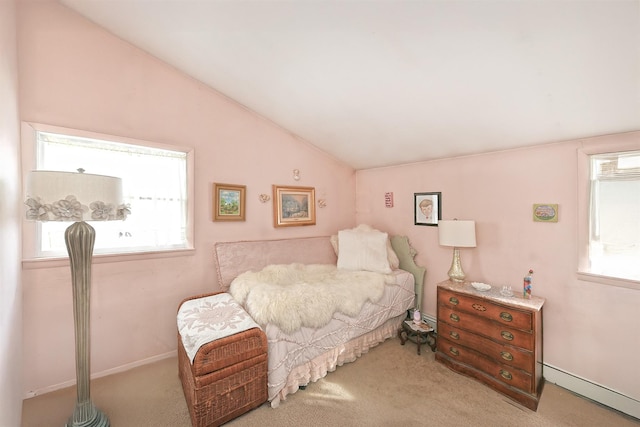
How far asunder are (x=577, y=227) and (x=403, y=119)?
1657 mm

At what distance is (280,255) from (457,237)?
6.27ft

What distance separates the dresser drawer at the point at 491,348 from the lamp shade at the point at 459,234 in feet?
2.53

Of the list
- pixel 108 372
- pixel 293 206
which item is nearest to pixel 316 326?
pixel 293 206

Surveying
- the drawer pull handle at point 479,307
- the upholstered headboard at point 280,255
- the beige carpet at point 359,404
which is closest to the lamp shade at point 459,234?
the drawer pull handle at point 479,307

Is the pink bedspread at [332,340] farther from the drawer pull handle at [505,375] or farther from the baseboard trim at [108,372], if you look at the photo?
the baseboard trim at [108,372]

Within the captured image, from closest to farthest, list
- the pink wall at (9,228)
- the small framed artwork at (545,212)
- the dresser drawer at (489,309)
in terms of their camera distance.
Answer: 1. the pink wall at (9,228)
2. the dresser drawer at (489,309)
3. the small framed artwork at (545,212)

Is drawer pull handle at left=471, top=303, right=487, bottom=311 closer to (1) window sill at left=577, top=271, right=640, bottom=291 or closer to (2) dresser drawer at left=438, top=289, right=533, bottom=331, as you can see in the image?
(2) dresser drawer at left=438, top=289, right=533, bottom=331

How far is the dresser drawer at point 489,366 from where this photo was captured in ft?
6.08

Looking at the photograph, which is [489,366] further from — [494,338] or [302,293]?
[302,293]

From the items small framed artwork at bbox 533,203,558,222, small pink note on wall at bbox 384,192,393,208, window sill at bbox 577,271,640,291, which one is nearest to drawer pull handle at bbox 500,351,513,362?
window sill at bbox 577,271,640,291

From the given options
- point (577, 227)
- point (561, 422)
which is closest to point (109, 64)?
point (577, 227)

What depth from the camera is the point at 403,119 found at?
7.85ft

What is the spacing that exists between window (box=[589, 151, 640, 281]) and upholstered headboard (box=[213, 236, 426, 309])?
147 cm

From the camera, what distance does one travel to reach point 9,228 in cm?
144
